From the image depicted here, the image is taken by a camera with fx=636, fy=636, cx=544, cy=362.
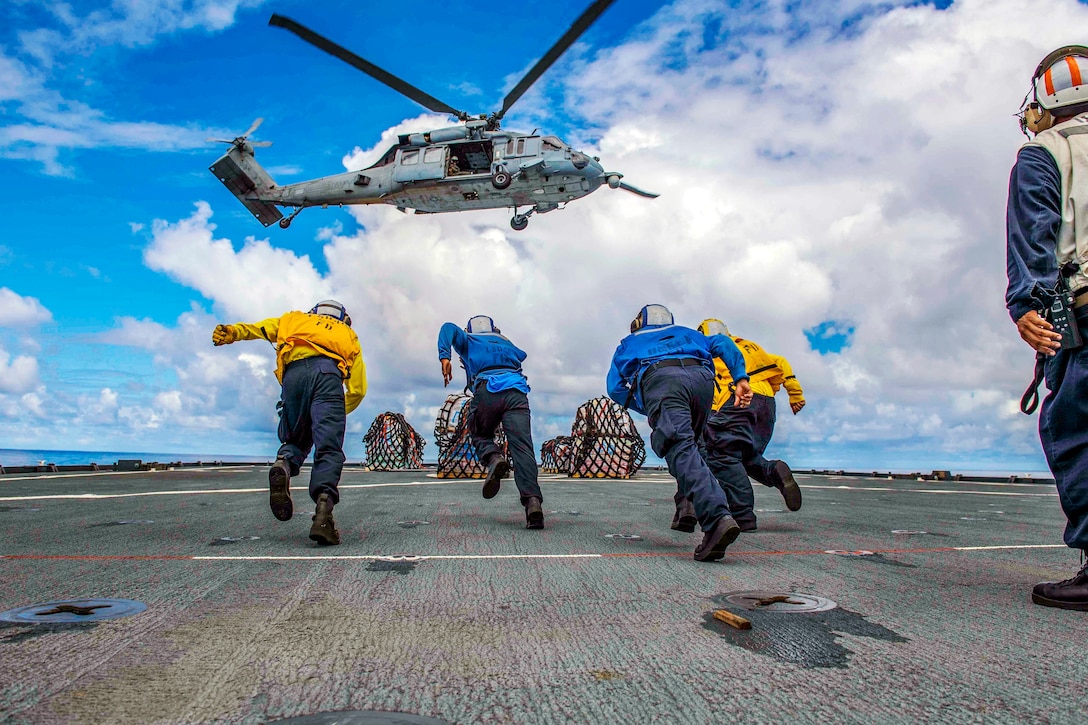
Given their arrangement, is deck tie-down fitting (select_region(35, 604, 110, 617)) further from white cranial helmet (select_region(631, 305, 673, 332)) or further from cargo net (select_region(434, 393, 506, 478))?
cargo net (select_region(434, 393, 506, 478))

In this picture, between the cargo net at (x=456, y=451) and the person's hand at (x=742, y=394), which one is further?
the cargo net at (x=456, y=451)

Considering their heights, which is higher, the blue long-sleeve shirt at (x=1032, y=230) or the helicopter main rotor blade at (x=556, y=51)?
the helicopter main rotor blade at (x=556, y=51)

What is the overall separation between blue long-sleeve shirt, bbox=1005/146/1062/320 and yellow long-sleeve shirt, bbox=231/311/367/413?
335cm

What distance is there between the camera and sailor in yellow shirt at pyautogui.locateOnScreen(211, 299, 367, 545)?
3695 millimetres

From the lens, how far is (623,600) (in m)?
2.07

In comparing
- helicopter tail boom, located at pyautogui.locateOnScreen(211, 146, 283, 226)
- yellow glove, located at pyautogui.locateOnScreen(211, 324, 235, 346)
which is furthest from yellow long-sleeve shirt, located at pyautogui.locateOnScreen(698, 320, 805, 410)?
helicopter tail boom, located at pyautogui.locateOnScreen(211, 146, 283, 226)

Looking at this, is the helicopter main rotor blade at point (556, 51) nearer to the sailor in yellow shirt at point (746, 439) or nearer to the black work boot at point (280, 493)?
the sailor in yellow shirt at point (746, 439)

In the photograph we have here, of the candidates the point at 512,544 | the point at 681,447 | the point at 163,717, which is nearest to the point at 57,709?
the point at 163,717

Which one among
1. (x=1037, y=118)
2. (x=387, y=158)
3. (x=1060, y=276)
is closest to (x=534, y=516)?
(x=1060, y=276)

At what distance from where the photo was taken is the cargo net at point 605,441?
15.2 meters

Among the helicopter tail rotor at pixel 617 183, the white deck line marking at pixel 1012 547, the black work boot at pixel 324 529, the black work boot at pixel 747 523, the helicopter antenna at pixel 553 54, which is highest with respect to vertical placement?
the helicopter antenna at pixel 553 54

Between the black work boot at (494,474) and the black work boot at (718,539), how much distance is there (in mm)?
2047

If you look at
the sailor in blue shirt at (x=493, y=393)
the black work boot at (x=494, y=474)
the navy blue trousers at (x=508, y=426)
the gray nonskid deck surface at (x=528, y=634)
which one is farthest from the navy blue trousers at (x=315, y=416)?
the black work boot at (x=494, y=474)

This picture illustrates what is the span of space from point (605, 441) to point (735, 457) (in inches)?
429
